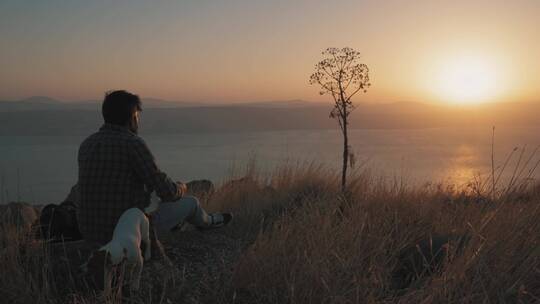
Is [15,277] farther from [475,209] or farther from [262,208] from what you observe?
[475,209]

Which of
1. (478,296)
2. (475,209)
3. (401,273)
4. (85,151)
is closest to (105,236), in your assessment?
(85,151)

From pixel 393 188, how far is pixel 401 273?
239cm

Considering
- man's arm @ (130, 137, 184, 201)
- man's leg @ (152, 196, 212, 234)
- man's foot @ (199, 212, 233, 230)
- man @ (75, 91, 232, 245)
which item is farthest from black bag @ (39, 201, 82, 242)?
man's arm @ (130, 137, 184, 201)

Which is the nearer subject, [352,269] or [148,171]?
[352,269]

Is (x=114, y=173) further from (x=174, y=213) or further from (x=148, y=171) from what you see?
(x=174, y=213)

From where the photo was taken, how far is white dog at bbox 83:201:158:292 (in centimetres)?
268

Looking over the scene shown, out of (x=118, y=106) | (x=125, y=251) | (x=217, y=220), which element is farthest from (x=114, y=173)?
(x=217, y=220)

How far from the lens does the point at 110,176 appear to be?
10.8ft

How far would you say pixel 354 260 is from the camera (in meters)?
3.08

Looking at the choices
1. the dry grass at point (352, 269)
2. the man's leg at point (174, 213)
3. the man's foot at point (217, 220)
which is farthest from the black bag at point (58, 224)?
the man's foot at point (217, 220)

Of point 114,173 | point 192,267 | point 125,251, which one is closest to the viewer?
point 125,251

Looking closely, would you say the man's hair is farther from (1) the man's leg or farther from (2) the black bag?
(2) the black bag

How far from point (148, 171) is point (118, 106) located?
507 millimetres

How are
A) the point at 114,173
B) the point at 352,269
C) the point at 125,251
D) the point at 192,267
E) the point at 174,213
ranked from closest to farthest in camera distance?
the point at 125,251 → the point at 352,269 → the point at 114,173 → the point at 192,267 → the point at 174,213
